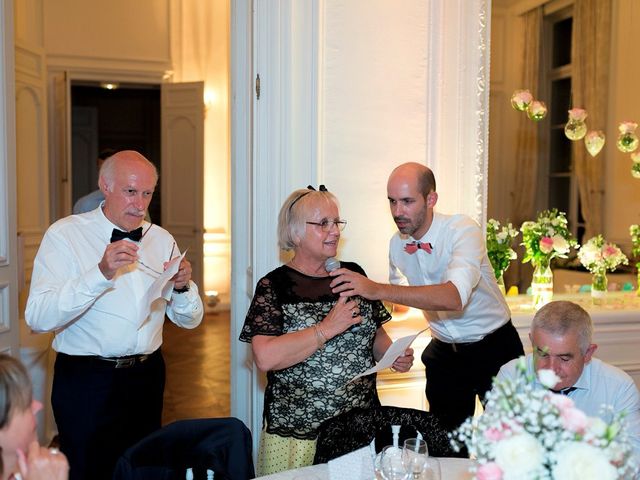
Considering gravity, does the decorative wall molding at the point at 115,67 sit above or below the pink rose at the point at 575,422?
above

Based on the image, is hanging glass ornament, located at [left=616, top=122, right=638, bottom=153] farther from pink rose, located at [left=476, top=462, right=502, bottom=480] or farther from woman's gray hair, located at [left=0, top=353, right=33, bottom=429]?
woman's gray hair, located at [left=0, top=353, right=33, bottom=429]

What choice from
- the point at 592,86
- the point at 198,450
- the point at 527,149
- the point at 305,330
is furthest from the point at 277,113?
the point at 527,149

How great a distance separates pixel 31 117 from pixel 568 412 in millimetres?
6545

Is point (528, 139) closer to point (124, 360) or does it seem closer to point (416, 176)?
point (416, 176)

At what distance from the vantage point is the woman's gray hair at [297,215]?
272cm

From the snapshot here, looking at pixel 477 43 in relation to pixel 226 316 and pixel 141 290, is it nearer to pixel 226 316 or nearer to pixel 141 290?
pixel 141 290

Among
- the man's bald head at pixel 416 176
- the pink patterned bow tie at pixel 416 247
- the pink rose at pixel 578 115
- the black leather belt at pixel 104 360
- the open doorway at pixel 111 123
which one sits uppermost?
the open doorway at pixel 111 123

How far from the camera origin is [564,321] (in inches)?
91.5

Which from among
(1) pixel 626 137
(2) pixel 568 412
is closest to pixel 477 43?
(1) pixel 626 137

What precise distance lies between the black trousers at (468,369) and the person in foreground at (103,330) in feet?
4.49

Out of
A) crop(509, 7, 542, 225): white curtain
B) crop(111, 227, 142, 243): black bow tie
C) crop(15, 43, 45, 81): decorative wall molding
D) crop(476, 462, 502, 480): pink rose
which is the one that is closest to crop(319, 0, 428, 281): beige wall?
crop(111, 227, 142, 243): black bow tie

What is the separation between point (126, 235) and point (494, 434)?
1843 millimetres

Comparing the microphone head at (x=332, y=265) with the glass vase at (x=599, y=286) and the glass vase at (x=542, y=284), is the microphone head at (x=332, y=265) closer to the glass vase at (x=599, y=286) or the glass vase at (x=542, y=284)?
the glass vase at (x=542, y=284)

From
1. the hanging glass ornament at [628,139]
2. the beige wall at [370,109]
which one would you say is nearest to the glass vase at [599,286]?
the hanging glass ornament at [628,139]
